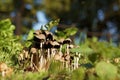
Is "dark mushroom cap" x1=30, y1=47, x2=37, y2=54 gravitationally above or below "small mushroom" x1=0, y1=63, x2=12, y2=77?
above

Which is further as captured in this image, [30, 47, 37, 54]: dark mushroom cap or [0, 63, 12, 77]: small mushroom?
[30, 47, 37, 54]: dark mushroom cap

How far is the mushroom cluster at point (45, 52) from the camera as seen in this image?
1633 mm

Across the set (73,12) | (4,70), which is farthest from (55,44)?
(73,12)

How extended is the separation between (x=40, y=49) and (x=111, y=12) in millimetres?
17036

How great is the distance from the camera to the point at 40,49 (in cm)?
170

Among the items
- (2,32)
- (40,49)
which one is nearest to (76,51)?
(40,49)

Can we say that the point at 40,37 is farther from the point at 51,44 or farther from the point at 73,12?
the point at 73,12

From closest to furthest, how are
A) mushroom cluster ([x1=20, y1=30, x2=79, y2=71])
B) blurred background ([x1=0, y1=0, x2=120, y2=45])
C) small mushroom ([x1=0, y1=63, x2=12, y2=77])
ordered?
small mushroom ([x1=0, y1=63, x2=12, y2=77]) < mushroom cluster ([x1=20, y1=30, x2=79, y2=71]) < blurred background ([x1=0, y1=0, x2=120, y2=45])

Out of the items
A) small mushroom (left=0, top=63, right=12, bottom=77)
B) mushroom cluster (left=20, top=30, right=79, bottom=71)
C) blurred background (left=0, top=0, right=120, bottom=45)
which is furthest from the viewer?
blurred background (left=0, top=0, right=120, bottom=45)

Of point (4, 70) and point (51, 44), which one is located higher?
point (51, 44)

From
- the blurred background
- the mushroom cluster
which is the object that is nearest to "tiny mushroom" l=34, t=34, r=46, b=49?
the mushroom cluster

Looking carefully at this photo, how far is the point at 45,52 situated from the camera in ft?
5.59

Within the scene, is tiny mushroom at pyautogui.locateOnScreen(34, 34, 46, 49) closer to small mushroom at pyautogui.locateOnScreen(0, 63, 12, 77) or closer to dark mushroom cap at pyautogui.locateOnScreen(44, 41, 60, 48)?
dark mushroom cap at pyautogui.locateOnScreen(44, 41, 60, 48)

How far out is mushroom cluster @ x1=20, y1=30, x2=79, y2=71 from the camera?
1633mm
